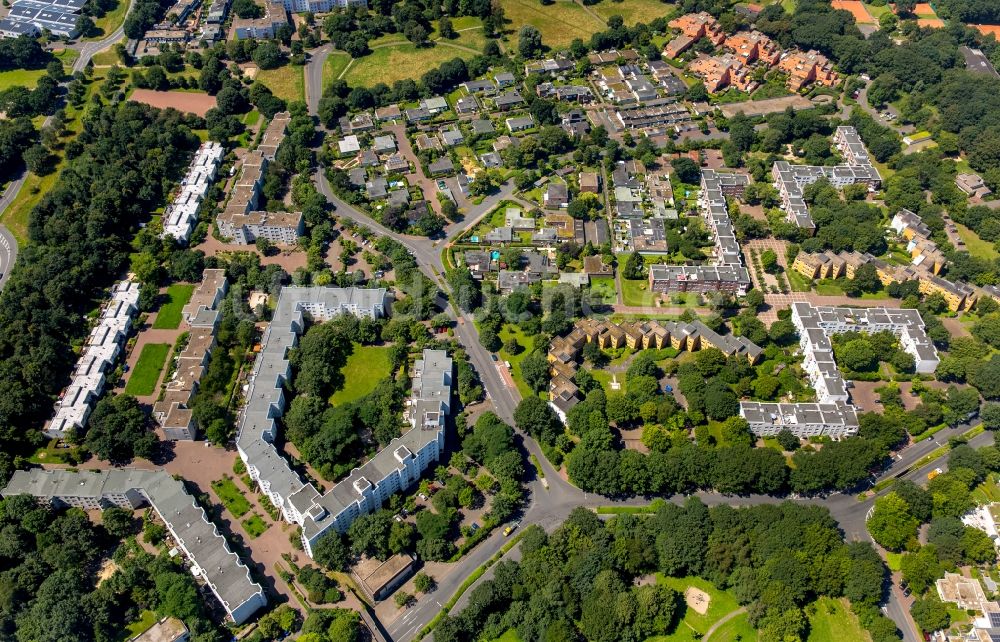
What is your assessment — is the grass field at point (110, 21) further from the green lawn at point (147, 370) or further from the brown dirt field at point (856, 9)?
the brown dirt field at point (856, 9)

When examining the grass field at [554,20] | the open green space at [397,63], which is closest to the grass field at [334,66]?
the open green space at [397,63]

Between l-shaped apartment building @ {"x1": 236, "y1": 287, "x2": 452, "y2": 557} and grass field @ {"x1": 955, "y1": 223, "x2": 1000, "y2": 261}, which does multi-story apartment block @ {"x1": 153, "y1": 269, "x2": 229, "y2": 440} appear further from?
grass field @ {"x1": 955, "y1": 223, "x2": 1000, "y2": 261}

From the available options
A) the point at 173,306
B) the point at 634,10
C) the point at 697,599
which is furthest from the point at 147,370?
the point at 634,10

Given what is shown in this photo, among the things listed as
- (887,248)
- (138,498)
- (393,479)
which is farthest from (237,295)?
(887,248)

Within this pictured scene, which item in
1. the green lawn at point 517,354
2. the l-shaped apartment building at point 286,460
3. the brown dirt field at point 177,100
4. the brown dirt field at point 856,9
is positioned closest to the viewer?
the l-shaped apartment building at point 286,460

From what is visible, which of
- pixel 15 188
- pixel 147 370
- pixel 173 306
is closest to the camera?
pixel 147 370

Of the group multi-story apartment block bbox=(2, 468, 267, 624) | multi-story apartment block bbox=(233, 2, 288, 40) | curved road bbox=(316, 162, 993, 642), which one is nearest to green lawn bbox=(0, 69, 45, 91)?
multi-story apartment block bbox=(233, 2, 288, 40)

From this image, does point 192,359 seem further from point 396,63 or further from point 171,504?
point 396,63
